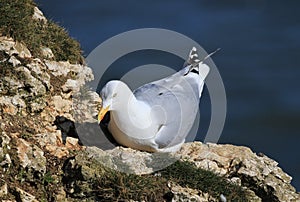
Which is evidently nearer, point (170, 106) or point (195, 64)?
point (170, 106)

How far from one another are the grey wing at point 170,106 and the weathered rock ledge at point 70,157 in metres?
0.19

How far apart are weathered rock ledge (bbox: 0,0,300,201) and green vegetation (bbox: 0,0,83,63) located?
0.09 metres

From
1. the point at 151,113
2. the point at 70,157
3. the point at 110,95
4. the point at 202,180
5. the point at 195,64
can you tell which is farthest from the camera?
the point at 195,64

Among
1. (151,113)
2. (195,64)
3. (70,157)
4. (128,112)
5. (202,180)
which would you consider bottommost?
(70,157)

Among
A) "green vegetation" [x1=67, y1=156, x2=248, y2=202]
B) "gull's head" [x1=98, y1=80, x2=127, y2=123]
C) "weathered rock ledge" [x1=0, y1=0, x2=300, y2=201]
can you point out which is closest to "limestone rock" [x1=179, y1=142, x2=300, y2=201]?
"weathered rock ledge" [x1=0, y1=0, x2=300, y2=201]

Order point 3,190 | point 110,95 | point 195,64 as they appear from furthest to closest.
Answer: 1. point 195,64
2. point 110,95
3. point 3,190

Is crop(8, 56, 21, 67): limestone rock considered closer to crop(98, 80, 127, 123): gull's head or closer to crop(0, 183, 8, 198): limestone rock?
crop(98, 80, 127, 123): gull's head

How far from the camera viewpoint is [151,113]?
21.5ft

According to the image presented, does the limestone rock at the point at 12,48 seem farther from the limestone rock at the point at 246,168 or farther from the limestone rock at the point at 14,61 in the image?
the limestone rock at the point at 246,168

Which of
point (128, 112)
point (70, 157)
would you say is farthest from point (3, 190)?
point (128, 112)

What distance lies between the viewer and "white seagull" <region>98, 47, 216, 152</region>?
6.21 meters

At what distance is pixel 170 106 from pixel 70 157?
135cm

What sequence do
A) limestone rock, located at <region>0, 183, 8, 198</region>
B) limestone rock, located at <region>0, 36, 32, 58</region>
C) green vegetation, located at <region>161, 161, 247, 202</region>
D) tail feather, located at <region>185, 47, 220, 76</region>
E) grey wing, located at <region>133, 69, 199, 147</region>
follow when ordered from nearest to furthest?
limestone rock, located at <region>0, 183, 8, 198</region> → green vegetation, located at <region>161, 161, 247, 202</region> → limestone rock, located at <region>0, 36, 32, 58</region> → grey wing, located at <region>133, 69, 199, 147</region> → tail feather, located at <region>185, 47, 220, 76</region>

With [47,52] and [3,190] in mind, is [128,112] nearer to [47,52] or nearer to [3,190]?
[47,52]
